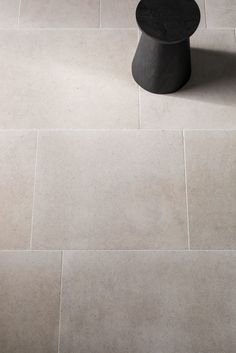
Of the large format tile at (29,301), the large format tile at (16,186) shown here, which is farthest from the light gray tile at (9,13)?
the large format tile at (29,301)

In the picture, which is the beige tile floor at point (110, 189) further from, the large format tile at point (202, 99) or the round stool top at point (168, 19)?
the round stool top at point (168, 19)

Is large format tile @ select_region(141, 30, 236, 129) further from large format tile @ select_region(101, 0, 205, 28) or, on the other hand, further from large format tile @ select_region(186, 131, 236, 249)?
large format tile @ select_region(101, 0, 205, 28)

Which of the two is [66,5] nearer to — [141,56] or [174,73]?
[141,56]

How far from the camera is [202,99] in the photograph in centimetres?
146

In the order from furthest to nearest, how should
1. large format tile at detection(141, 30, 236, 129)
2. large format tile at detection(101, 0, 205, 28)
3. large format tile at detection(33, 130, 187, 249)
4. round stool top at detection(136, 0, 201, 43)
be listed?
large format tile at detection(101, 0, 205, 28)
large format tile at detection(141, 30, 236, 129)
large format tile at detection(33, 130, 187, 249)
round stool top at detection(136, 0, 201, 43)

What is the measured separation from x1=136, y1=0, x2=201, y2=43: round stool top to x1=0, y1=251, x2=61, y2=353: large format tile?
0.84 m

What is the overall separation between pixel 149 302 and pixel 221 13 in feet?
4.04

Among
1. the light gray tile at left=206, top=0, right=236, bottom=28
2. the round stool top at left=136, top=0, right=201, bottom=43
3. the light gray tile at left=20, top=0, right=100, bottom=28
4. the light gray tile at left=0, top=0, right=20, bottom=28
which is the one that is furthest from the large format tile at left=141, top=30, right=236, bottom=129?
the light gray tile at left=0, top=0, right=20, bottom=28

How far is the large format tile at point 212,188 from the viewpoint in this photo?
131cm

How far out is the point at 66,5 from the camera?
1.60 metres

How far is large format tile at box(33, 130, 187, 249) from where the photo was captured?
132 centimetres

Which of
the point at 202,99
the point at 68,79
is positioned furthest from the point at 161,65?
the point at 68,79

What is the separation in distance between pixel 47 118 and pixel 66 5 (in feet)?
1.78

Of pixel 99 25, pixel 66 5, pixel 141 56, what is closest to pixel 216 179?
pixel 141 56
